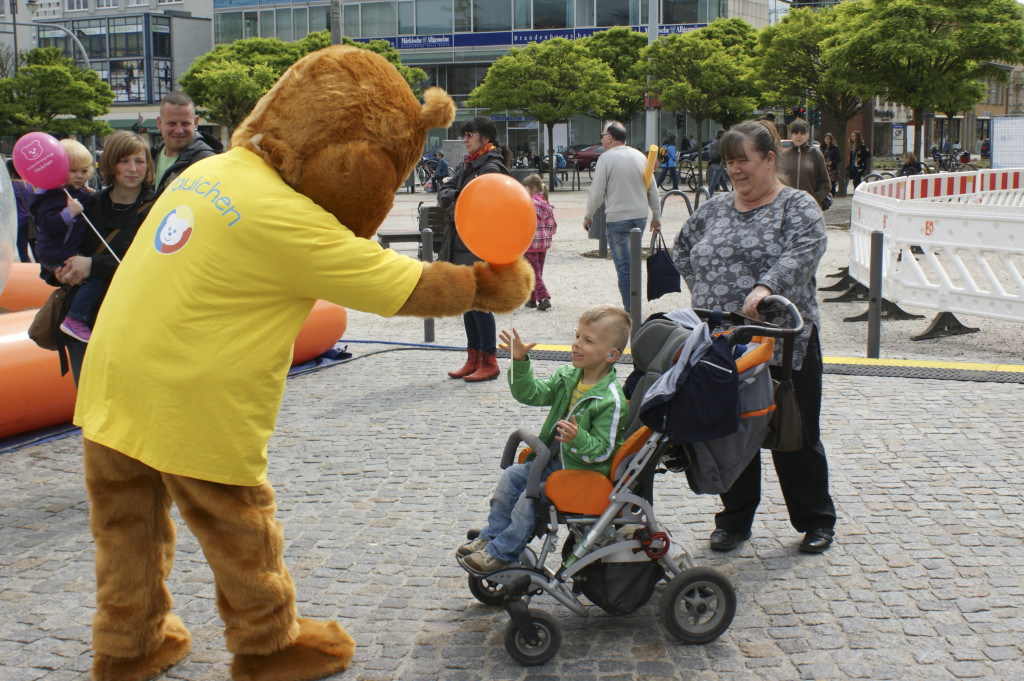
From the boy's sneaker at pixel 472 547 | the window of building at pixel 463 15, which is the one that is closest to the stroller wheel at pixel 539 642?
the boy's sneaker at pixel 472 547

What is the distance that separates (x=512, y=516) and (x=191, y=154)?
2585 mm

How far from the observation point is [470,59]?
194 feet

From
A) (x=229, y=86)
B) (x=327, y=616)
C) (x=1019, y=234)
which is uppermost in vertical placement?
(x=229, y=86)

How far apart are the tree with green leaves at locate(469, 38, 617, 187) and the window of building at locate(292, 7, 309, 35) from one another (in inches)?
1136

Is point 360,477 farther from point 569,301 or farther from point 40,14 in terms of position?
point 40,14

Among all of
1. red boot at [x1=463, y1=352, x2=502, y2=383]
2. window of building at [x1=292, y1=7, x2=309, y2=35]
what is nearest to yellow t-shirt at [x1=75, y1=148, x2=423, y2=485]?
red boot at [x1=463, y1=352, x2=502, y2=383]

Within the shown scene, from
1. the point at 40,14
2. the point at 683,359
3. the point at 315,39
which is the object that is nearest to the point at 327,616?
the point at 683,359

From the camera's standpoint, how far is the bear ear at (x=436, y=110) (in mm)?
3340

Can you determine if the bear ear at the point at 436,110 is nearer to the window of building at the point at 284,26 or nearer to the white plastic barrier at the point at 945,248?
the white plastic barrier at the point at 945,248

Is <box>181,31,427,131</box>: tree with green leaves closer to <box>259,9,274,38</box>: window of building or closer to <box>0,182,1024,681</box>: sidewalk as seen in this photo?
<box>259,9,274,38</box>: window of building

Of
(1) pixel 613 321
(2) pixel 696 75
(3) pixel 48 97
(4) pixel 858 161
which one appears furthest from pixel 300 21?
(1) pixel 613 321

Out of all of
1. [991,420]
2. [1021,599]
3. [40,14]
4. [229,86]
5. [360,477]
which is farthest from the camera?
[40,14]

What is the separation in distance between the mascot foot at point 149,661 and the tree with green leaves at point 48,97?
42579 millimetres

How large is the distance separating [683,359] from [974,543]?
6.42 ft
